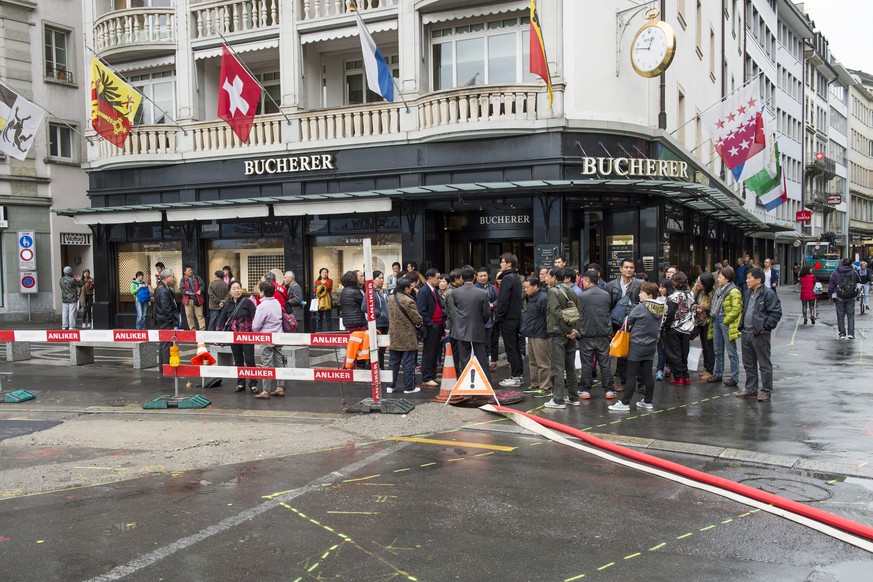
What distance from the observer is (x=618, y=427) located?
855cm

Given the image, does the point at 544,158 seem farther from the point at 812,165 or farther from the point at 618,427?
the point at 812,165

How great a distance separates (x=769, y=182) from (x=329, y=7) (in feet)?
47.8

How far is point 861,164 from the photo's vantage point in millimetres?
80500

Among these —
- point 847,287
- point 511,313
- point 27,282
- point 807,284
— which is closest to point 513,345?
point 511,313

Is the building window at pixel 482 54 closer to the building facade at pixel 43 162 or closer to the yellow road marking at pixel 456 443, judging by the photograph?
the yellow road marking at pixel 456 443

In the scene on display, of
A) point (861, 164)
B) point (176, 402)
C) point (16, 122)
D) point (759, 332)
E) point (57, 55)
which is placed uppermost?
point (861, 164)

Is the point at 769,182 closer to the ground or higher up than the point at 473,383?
higher up

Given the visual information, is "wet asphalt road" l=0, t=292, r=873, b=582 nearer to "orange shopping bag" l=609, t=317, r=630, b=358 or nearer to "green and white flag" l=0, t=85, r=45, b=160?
"orange shopping bag" l=609, t=317, r=630, b=358

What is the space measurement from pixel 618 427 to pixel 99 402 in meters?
7.39

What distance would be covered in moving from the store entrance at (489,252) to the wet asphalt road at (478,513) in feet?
31.3

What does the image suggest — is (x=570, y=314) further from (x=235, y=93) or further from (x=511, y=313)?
(x=235, y=93)

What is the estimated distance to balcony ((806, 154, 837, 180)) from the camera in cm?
5791

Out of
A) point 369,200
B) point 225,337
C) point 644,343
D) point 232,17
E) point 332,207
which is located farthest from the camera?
point 232,17

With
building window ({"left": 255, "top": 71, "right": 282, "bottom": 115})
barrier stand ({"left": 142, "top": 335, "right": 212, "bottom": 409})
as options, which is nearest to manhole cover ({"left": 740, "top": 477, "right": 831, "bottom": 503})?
barrier stand ({"left": 142, "top": 335, "right": 212, "bottom": 409})
